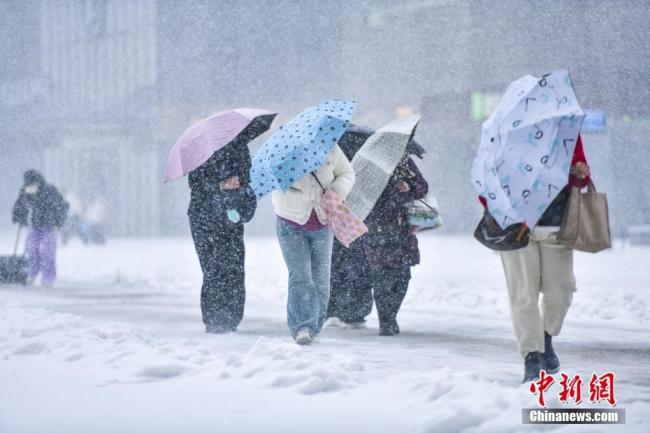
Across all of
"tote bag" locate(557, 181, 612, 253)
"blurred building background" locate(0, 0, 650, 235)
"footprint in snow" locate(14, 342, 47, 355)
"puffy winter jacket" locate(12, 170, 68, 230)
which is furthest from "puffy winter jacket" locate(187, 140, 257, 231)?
"blurred building background" locate(0, 0, 650, 235)

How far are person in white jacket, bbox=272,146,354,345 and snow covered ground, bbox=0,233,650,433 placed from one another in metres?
0.27

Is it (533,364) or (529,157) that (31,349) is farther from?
(529,157)

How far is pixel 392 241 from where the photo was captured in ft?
29.7

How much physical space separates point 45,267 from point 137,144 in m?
22.1

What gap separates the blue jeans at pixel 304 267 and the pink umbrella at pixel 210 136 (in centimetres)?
97

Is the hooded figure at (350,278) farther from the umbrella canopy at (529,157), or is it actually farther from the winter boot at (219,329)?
the umbrella canopy at (529,157)

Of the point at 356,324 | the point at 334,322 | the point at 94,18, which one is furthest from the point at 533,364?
the point at 94,18

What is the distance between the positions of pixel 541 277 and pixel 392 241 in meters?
3.03

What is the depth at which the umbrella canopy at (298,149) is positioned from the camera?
25.5 feet

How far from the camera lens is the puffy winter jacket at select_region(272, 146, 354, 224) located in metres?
7.98

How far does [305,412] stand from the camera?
5.20m

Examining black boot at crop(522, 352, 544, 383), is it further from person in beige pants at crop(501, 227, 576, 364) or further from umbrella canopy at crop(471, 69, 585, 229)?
umbrella canopy at crop(471, 69, 585, 229)

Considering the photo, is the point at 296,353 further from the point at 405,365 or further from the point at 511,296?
the point at 511,296

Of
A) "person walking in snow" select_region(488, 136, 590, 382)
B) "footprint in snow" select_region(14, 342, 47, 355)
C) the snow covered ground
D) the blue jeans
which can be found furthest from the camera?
the blue jeans
